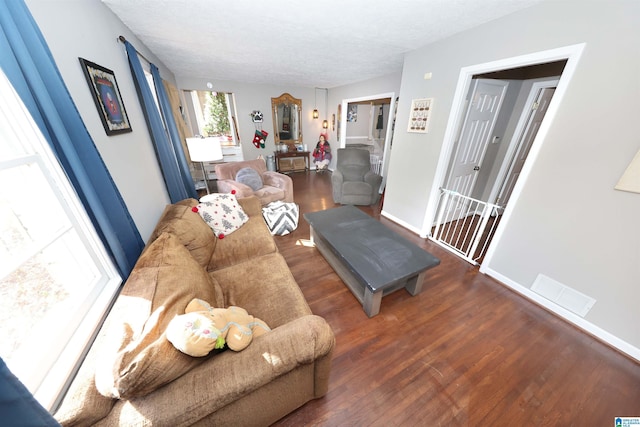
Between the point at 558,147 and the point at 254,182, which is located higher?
the point at 558,147

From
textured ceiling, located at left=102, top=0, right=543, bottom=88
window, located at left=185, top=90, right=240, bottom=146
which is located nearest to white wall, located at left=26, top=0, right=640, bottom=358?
textured ceiling, located at left=102, top=0, right=543, bottom=88

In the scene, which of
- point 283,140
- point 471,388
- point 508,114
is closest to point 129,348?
point 471,388

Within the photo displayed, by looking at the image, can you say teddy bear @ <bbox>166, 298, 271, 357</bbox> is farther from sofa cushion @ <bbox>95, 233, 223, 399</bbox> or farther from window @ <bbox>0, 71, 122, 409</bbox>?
window @ <bbox>0, 71, 122, 409</bbox>

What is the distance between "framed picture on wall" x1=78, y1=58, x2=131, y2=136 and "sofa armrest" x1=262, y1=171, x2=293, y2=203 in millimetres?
1945

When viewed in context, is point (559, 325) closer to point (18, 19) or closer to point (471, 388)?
point (471, 388)

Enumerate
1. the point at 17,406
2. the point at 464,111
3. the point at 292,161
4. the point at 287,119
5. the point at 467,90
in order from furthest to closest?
the point at 292,161 → the point at 287,119 → the point at 464,111 → the point at 467,90 → the point at 17,406

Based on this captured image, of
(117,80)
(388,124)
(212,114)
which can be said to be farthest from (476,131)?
(212,114)

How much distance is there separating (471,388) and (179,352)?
162 centimetres

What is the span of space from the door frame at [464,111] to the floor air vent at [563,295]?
15.3 inches

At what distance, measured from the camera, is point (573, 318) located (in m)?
1.63

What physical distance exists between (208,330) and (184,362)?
12 centimetres

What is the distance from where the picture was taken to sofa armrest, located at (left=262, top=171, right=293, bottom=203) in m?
3.32

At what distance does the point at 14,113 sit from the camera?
823 mm

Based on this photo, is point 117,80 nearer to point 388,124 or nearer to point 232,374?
point 232,374
